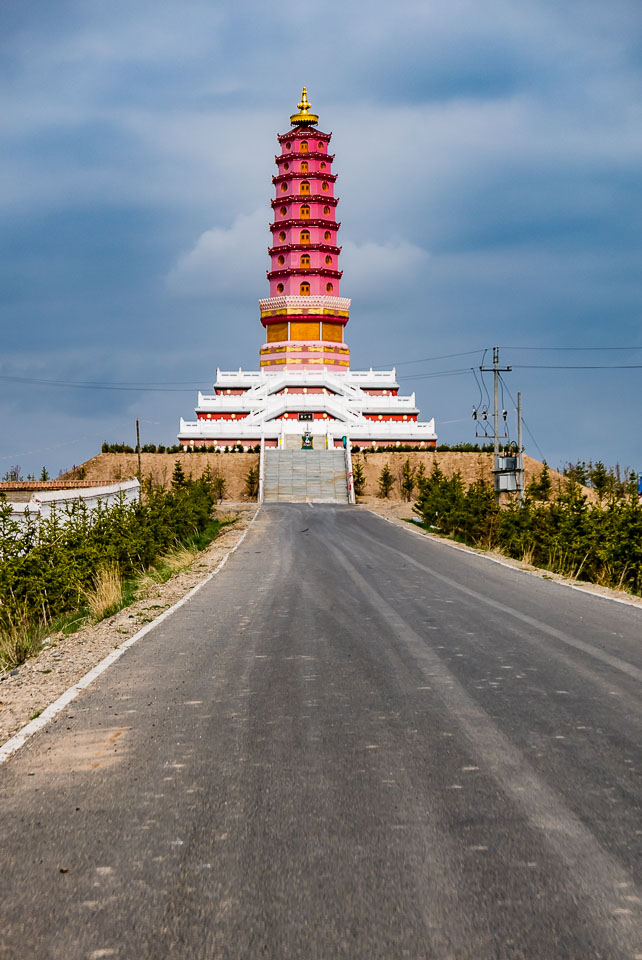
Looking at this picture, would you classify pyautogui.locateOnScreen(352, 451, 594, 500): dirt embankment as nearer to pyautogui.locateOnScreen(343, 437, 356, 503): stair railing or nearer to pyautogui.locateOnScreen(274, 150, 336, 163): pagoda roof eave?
pyautogui.locateOnScreen(343, 437, 356, 503): stair railing

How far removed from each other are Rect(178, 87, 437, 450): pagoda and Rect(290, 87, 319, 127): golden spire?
0.09 metres

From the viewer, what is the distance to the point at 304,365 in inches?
2744

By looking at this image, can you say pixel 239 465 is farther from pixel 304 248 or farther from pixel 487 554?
pixel 487 554

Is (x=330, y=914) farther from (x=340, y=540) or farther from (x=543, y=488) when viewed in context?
(x=543, y=488)

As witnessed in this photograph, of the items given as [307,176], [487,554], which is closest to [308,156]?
[307,176]

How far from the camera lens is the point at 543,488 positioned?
1854 inches

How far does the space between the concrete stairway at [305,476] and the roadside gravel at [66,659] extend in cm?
3062

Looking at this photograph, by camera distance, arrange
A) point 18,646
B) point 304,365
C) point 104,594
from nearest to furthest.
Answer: point 18,646, point 104,594, point 304,365

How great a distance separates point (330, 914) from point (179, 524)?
22475 millimetres

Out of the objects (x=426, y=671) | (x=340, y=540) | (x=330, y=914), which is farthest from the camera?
(x=340, y=540)

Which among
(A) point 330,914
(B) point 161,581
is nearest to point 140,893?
(A) point 330,914

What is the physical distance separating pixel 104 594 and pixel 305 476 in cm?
3683

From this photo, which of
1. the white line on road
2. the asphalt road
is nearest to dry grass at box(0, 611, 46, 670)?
the white line on road

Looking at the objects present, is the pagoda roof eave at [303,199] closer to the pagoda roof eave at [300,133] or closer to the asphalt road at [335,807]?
the pagoda roof eave at [300,133]
